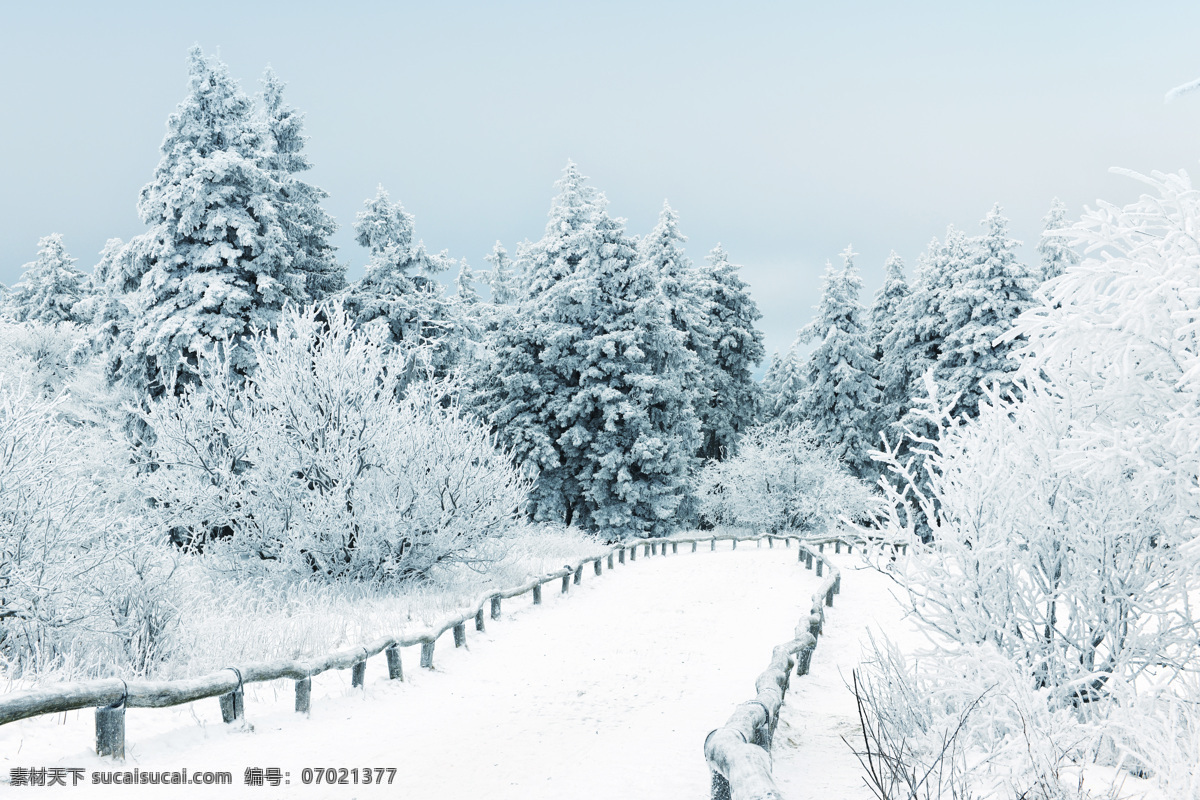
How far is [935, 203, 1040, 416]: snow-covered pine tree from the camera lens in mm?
27125

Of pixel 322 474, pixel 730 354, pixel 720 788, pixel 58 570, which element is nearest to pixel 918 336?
pixel 730 354

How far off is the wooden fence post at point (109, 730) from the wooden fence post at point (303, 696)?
1.82 meters

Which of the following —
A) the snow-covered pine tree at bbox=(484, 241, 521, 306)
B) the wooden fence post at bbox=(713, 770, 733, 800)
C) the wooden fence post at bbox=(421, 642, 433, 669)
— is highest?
the snow-covered pine tree at bbox=(484, 241, 521, 306)

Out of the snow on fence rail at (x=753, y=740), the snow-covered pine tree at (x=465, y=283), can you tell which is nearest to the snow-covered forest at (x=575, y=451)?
the snow on fence rail at (x=753, y=740)

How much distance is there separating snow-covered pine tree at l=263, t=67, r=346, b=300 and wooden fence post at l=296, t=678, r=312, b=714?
1768 cm

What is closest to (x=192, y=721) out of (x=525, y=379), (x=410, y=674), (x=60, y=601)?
(x=60, y=601)

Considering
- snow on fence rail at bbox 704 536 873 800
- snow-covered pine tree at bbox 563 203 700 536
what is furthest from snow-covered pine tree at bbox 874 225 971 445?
snow on fence rail at bbox 704 536 873 800

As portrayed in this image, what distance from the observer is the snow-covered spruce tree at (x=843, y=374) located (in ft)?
118

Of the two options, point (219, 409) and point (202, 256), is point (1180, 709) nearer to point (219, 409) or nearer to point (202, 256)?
point (219, 409)

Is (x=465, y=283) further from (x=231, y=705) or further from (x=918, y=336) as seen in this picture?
(x=231, y=705)

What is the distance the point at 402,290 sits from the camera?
2453 cm

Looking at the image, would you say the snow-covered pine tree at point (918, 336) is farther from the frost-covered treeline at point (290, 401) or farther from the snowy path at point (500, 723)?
the snowy path at point (500, 723)

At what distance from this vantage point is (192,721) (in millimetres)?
6113

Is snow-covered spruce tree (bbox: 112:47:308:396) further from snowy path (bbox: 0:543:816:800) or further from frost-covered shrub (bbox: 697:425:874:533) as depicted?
frost-covered shrub (bbox: 697:425:874:533)
